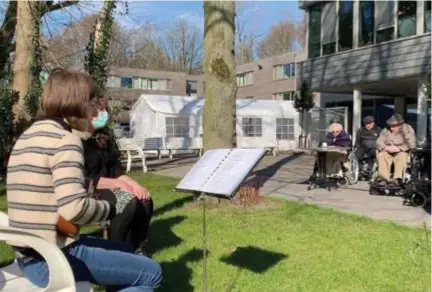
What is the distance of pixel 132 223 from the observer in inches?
195

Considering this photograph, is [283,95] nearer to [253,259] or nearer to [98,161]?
[253,259]

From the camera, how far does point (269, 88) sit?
173 feet

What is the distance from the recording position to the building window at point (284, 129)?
102 feet

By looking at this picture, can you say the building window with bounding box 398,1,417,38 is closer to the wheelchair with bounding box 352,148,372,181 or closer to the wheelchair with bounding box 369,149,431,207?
the wheelchair with bounding box 352,148,372,181

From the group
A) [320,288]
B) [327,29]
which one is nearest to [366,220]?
[320,288]

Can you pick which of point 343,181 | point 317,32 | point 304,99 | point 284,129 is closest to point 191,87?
point 284,129

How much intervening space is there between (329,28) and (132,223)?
23.2 metres

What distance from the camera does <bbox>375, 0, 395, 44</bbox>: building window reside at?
2278 cm

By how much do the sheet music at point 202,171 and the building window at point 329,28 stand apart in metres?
22.9

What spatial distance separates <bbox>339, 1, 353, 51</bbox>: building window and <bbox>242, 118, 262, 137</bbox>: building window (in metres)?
6.66

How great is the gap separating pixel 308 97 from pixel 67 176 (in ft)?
Answer: 85.9

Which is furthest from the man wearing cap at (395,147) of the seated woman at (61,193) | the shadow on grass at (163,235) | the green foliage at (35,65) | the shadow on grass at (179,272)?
the seated woman at (61,193)

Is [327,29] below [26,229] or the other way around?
the other way around

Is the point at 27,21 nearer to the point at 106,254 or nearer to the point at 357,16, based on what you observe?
the point at 106,254
